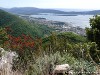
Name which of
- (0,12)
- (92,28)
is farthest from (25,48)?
(0,12)

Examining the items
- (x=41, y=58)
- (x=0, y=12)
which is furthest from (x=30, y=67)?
(x=0, y=12)

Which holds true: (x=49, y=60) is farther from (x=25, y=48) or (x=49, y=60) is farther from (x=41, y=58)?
(x=25, y=48)

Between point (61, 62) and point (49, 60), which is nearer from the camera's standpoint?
point (49, 60)

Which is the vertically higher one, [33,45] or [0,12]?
[33,45]

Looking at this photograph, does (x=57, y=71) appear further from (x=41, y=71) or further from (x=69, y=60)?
(x=69, y=60)

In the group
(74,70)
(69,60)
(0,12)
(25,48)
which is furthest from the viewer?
(0,12)

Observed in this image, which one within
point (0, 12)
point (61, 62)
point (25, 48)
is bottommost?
point (0, 12)

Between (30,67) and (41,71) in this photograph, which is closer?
(41,71)

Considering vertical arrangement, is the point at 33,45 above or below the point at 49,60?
below

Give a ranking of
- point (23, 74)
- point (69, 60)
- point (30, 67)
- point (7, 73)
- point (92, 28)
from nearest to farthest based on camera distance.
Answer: point (7, 73), point (23, 74), point (30, 67), point (69, 60), point (92, 28)
